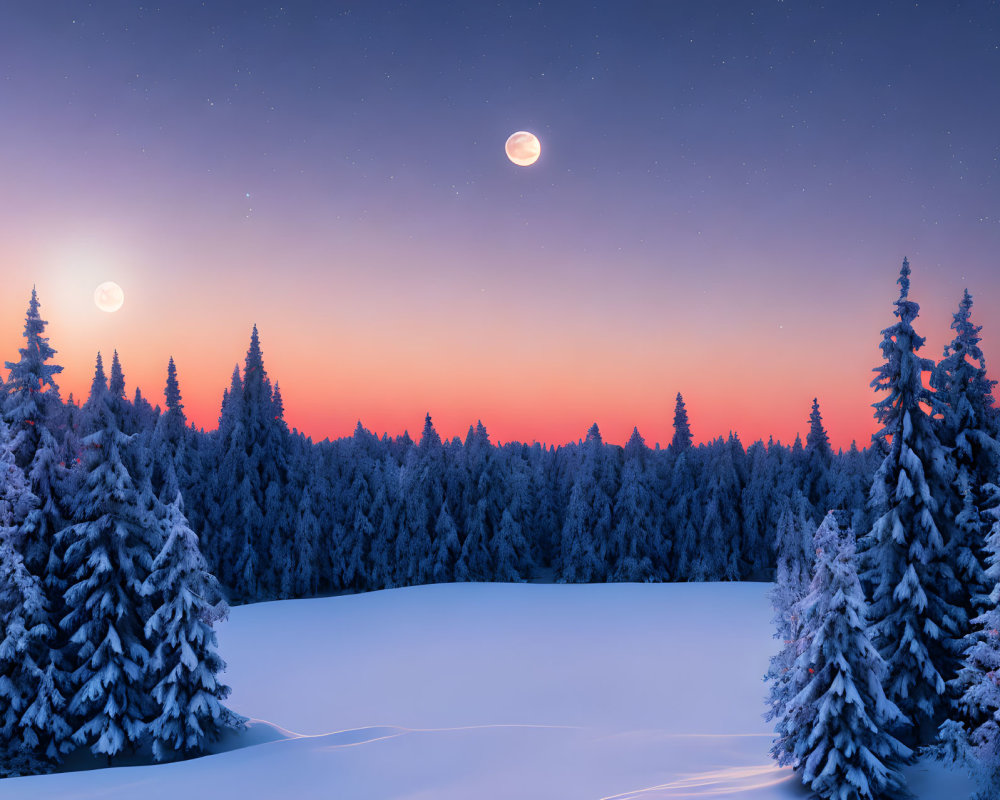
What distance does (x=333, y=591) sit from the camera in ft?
173

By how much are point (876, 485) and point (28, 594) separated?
21.7 m

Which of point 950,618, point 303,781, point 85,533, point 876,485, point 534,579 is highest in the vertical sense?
point 876,485

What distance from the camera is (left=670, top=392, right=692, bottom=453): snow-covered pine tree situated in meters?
77.5

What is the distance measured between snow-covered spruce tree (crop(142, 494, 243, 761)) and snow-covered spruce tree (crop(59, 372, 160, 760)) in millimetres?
637

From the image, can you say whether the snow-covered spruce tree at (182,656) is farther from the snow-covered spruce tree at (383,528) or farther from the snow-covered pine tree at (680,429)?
the snow-covered pine tree at (680,429)

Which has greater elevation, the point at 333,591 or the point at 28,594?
the point at 28,594

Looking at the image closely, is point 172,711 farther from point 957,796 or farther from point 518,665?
point 957,796

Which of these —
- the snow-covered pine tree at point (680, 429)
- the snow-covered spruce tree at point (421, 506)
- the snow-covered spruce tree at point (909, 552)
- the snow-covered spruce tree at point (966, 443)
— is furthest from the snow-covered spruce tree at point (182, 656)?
the snow-covered pine tree at point (680, 429)

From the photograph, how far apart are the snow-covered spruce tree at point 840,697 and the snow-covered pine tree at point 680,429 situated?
66.4 metres

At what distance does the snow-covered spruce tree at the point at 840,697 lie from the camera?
1120 cm

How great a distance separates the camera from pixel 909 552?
15.5m

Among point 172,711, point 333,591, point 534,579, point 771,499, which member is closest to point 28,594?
point 172,711

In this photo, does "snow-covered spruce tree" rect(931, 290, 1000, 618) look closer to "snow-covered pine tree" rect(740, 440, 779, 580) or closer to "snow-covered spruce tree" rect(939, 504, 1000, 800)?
"snow-covered spruce tree" rect(939, 504, 1000, 800)

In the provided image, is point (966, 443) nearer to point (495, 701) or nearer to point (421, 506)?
point (495, 701)
